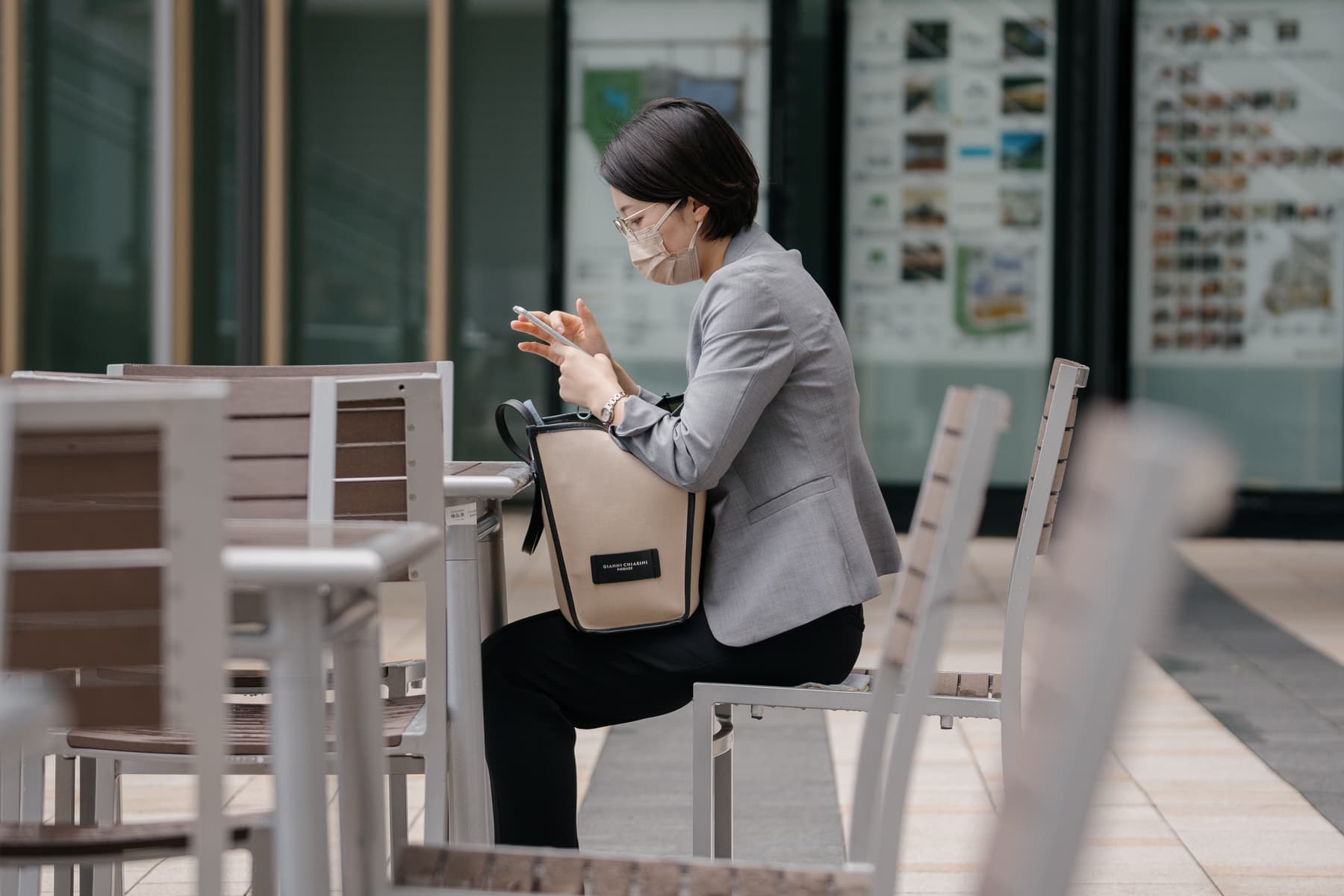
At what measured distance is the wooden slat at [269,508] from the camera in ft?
6.60

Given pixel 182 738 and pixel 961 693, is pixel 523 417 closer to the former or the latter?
pixel 182 738

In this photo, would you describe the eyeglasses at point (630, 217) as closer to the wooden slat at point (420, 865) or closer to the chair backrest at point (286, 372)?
the chair backrest at point (286, 372)

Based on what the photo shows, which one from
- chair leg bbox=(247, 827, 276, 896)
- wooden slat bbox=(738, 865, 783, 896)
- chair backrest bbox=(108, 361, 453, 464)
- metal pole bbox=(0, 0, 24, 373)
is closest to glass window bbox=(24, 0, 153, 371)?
metal pole bbox=(0, 0, 24, 373)

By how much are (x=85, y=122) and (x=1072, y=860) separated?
8.29 m

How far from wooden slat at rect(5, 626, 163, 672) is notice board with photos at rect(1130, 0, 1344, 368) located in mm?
7134

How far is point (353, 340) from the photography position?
8938 mm

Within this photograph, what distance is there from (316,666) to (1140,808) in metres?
2.49

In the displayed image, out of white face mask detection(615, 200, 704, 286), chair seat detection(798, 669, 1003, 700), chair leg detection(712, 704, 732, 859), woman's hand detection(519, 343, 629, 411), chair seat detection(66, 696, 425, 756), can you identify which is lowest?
chair leg detection(712, 704, 732, 859)

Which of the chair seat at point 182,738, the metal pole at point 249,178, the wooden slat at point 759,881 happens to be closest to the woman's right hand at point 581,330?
the chair seat at point 182,738

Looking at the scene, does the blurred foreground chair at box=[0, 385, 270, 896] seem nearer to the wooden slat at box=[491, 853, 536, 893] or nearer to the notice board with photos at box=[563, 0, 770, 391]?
the wooden slat at box=[491, 853, 536, 893]

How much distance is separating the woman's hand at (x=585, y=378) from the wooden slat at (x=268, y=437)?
0.42m

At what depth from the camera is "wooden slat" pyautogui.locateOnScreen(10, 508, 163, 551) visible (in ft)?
4.44

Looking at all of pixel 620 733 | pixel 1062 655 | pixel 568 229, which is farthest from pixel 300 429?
pixel 568 229

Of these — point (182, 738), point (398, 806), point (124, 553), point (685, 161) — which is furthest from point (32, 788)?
point (685, 161)
